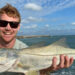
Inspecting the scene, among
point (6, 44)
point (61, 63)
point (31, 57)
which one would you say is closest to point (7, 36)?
point (6, 44)

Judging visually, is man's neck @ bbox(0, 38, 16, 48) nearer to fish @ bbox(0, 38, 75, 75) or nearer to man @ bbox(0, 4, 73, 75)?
man @ bbox(0, 4, 73, 75)

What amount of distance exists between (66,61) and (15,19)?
1407mm

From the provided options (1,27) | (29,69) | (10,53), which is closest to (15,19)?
(1,27)

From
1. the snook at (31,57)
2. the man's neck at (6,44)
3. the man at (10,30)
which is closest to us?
the snook at (31,57)

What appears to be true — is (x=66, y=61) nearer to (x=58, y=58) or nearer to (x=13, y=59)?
(x=58, y=58)

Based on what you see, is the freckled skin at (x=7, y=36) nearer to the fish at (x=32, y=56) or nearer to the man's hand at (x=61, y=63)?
the fish at (x=32, y=56)

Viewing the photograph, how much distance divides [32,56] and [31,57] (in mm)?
30

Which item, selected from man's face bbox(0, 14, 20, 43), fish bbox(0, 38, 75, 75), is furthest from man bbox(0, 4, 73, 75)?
fish bbox(0, 38, 75, 75)

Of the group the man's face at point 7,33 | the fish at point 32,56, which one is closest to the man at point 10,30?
the man's face at point 7,33

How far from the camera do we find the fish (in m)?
4.60

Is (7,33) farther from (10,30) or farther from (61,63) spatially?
(61,63)

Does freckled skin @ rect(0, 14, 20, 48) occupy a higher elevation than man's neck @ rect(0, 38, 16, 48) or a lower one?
higher

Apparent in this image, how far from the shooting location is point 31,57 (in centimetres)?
476

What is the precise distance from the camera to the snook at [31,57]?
4594mm
